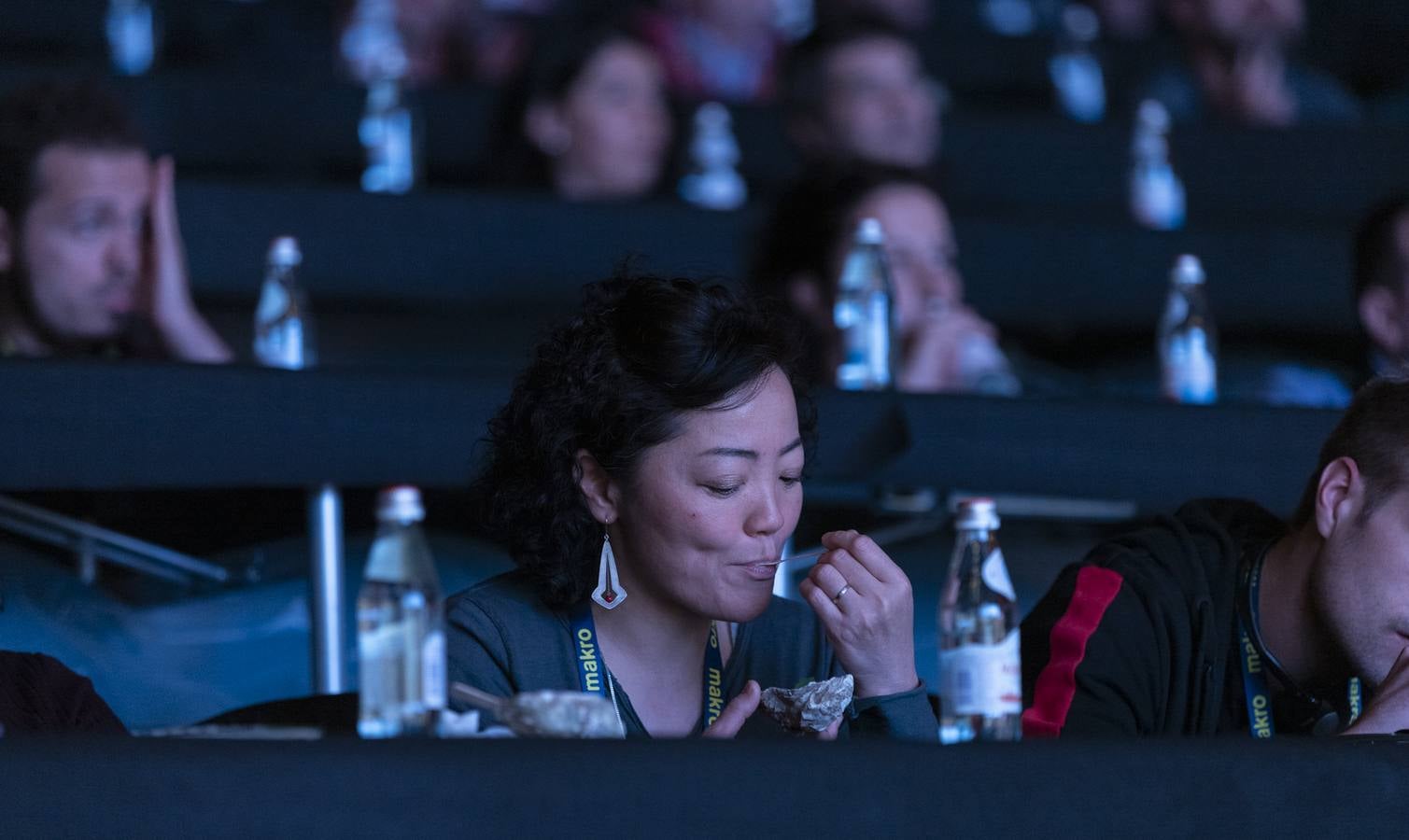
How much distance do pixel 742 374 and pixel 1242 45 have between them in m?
3.12

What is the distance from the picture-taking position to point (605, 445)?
1675 mm

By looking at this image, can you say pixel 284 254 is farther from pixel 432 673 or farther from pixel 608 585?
pixel 432 673

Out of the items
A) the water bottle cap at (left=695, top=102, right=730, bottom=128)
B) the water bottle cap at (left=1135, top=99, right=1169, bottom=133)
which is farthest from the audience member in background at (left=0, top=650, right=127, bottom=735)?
the water bottle cap at (left=1135, top=99, right=1169, bottom=133)

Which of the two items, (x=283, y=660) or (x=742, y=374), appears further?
(x=283, y=660)

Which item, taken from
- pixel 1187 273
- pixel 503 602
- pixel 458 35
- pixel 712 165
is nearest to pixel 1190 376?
pixel 1187 273

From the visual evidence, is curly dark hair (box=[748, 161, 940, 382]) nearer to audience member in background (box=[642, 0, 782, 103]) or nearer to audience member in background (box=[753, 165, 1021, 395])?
audience member in background (box=[753, 165, 1021, 395])

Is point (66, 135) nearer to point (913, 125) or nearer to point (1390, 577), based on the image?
point (913, 125)

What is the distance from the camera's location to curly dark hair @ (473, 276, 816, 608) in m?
1.65

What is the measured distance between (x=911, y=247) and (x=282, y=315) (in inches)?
43.8

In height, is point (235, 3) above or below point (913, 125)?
above

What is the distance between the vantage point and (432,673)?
1157 millimetres

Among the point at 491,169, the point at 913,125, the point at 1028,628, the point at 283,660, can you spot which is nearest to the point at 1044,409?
the point at 1028,628

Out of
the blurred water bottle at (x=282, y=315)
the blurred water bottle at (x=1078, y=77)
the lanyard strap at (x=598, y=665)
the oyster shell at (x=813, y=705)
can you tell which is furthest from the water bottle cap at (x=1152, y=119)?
the oyster shell at (x=813, y=705)

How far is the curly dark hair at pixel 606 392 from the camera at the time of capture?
1.65m
